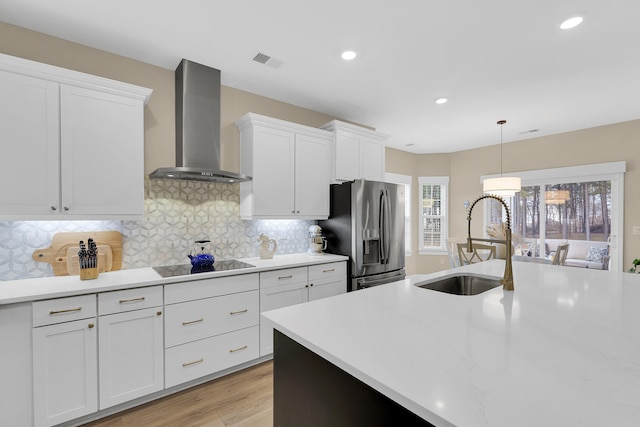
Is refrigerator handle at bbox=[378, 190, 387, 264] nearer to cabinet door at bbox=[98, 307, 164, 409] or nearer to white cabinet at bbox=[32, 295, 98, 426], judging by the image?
cabinet door at bbox=[98, 307, 164, 409]

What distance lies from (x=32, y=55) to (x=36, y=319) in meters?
1.93

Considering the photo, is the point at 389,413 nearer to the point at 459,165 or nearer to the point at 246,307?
the point at 246,307

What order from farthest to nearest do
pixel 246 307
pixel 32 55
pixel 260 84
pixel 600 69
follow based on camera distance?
pixel 260 84 < pixel 600 69 < pixel 246 307 < pixel 32 55

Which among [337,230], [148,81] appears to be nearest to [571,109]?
[337,230]

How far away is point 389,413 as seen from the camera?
85cm

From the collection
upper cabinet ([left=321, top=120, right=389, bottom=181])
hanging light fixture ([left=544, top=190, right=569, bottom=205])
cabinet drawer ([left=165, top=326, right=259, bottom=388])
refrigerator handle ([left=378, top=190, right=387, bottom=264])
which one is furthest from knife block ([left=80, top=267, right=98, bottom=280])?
hanging light fixture ([left=544, top=190, right=569, bottom=205])

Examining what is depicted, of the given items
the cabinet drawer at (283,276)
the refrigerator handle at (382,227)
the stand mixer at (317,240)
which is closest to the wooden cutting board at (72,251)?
the cabinet drawer at (283,276)

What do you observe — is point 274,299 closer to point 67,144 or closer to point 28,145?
point 67,144

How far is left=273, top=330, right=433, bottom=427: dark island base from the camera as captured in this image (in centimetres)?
87

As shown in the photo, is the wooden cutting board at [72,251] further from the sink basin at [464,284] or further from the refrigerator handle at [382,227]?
the refrigerator handle at [382,227]

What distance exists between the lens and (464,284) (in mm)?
2092

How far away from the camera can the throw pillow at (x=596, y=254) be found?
4.62 m

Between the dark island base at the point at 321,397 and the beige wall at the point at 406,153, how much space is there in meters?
2.31

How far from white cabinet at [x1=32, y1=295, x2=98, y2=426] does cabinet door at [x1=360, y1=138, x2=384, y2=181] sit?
3.08 m
